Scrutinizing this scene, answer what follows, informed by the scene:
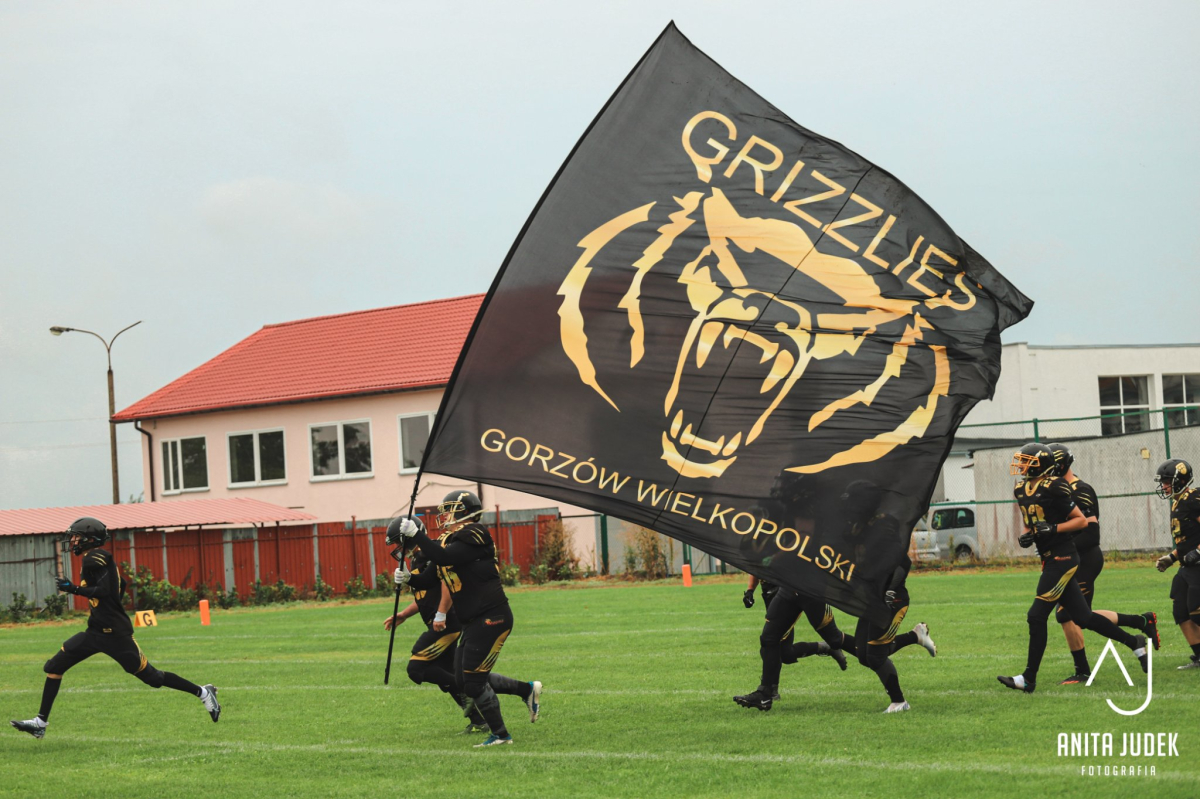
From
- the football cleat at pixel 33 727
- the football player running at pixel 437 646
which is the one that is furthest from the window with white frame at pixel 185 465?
the football player running at pixel 437 646

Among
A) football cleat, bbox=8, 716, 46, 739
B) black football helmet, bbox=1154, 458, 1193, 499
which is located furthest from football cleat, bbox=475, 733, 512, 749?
black football helmet, bbox=1154, 458, 1193, 499

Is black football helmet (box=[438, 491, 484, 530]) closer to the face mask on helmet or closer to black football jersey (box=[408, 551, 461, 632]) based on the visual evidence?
black football jersey (box=[408, 551, 461, 632])

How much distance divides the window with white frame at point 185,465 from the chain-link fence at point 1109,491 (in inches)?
1015

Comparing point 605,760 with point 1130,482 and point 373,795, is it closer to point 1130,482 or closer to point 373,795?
point 373,795

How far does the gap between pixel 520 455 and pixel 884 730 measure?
3370 mm

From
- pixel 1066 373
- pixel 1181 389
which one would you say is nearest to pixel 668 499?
pixel 1066 373

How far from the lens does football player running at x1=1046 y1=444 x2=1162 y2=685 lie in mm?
10820

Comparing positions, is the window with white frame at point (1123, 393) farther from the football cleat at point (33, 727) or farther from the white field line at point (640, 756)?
the football cleat at point (33, 727)

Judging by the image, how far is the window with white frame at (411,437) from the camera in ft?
136

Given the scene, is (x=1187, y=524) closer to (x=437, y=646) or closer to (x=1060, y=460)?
(x=1060, y=460)

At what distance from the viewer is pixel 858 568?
27.0 feet

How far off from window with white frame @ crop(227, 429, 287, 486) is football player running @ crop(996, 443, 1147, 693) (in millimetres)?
35519

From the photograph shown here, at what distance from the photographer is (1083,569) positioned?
11609 mm

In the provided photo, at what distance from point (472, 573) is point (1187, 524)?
6.26m
